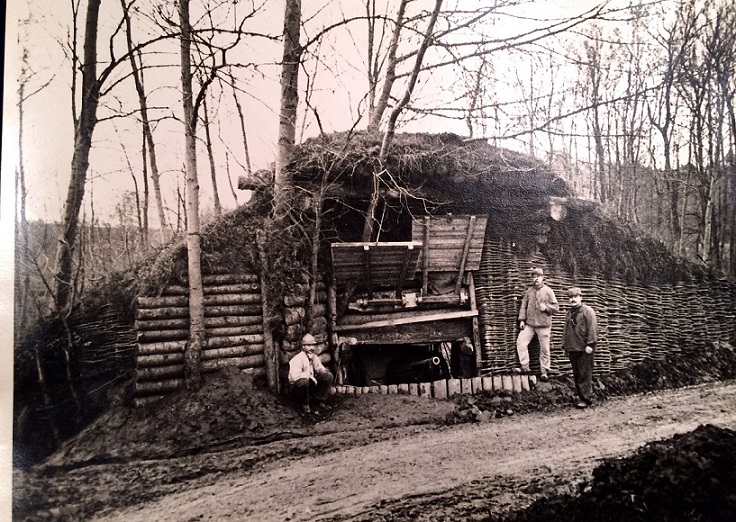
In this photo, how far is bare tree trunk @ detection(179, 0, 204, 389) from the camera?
2.73m

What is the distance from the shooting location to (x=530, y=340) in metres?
3.39

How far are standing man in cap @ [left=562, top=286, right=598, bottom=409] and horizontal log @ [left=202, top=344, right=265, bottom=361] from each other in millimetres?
2143

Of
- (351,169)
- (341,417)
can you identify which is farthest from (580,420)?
(351,169)

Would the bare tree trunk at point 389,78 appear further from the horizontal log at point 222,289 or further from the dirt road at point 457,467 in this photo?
the dirt road at point 457,467

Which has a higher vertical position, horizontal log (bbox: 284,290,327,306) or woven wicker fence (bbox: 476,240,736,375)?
horizontal log (bbox: 284,290,327,306)

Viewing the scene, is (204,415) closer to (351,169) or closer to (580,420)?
(351,169)

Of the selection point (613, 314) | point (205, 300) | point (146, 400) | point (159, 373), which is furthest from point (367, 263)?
point (613, 314)

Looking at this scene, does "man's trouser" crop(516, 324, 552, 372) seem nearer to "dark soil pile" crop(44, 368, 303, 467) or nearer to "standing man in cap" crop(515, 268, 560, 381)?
"standing man in cap" crop(515, 268, 560, 381)

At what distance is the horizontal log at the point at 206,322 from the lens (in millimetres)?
2619

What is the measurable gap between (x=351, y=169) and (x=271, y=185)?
56cm

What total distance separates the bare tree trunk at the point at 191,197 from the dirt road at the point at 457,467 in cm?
80

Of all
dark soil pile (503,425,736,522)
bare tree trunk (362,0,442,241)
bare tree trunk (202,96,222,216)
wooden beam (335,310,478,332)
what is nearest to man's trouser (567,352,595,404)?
dark soil pile (503,425,736,522)

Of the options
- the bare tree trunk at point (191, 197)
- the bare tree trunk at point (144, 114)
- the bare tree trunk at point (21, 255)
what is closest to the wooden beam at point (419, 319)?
the bare tree trunk at point (191, 197)

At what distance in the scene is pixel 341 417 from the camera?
2.95 meters
